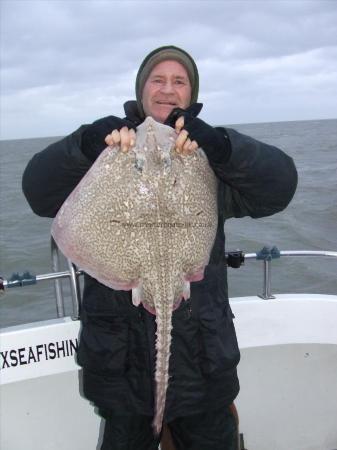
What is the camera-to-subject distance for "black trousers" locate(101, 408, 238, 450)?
2.41 m

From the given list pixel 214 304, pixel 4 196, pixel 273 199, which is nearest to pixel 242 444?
→ pixel 214 304

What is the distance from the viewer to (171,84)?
262 cm

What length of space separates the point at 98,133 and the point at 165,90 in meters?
0.69

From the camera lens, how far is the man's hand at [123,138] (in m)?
1.95

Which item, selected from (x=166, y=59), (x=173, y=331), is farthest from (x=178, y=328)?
(x=166, y=59)

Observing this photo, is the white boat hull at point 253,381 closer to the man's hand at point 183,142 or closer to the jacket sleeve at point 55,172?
the jacket sleeve at point 55,172

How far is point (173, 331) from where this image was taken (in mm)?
2293

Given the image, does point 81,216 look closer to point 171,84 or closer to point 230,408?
point 171,84

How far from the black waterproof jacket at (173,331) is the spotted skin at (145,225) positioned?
0.22 metres

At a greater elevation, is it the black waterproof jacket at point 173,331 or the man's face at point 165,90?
the man's face at point 165,90

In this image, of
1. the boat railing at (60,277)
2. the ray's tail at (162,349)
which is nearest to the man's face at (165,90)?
the boat railing at (60,277)

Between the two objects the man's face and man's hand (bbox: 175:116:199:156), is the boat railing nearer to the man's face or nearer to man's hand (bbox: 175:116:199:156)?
the man's face

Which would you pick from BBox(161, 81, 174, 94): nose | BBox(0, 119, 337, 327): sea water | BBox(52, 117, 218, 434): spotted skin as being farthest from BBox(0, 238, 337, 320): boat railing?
BBox(0, 119, 337, 327): sea water

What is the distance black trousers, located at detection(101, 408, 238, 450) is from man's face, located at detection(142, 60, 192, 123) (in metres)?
1.60
